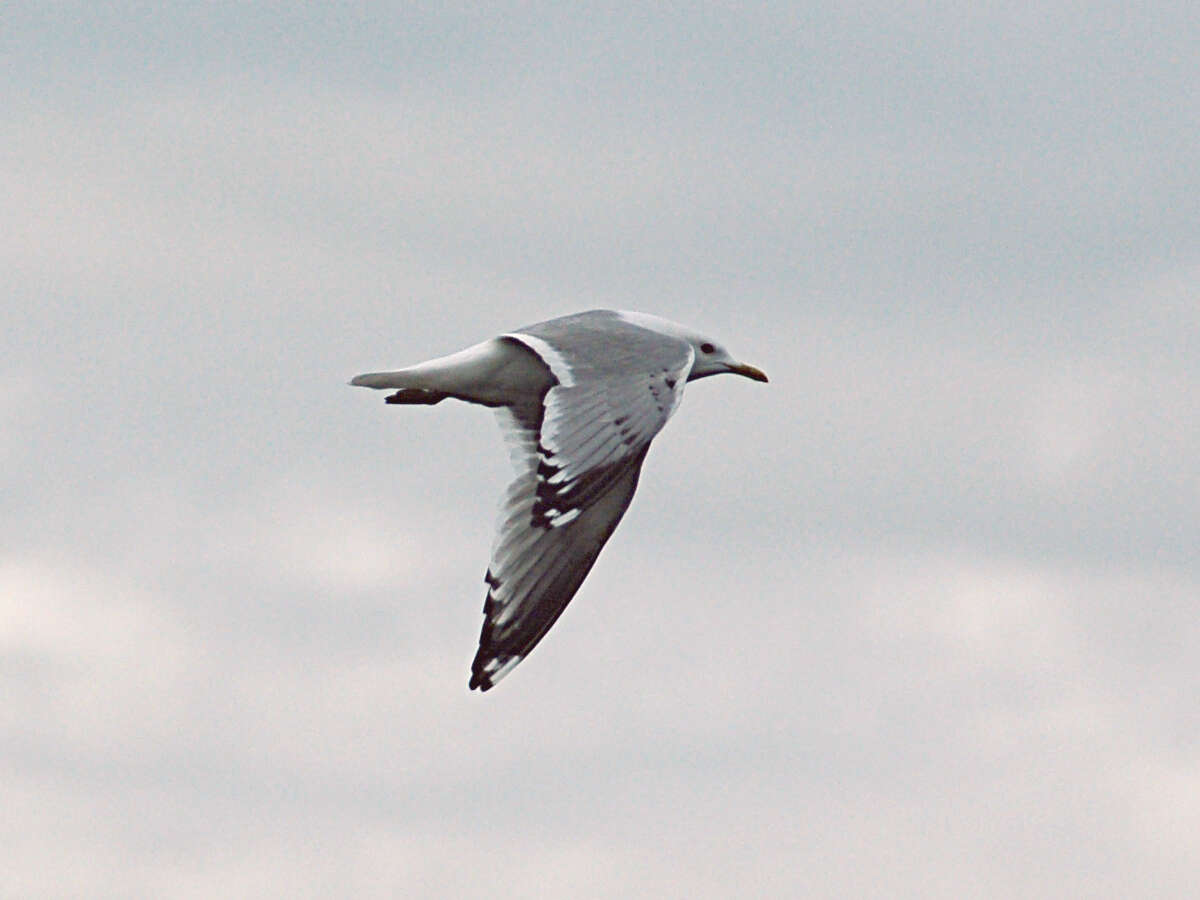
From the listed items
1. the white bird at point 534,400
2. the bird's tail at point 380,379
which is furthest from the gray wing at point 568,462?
the bird's tail at point 380,379

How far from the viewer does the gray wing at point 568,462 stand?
1348 cm

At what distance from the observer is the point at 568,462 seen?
43.9 feet

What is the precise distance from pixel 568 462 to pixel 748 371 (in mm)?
3614

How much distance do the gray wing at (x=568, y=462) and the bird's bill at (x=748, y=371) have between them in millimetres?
1427

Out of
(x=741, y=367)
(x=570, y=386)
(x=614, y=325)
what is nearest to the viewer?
(x=570, y=386)

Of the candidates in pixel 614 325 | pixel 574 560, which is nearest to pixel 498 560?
pixel 574 560

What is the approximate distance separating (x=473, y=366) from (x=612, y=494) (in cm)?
115

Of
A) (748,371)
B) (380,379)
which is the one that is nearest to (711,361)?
(748,371)

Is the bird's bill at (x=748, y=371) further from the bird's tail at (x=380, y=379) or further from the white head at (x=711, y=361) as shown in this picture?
the bird's tail at (x=380, y=379)

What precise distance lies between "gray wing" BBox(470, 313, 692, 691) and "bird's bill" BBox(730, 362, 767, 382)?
1.43 m

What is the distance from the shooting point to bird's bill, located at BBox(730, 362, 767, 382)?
1675 centimetres

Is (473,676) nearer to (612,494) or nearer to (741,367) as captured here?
(612,494)

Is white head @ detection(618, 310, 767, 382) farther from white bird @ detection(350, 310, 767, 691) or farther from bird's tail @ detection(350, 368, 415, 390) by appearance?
bird's tail @ detection(350, 368, 415, 390)

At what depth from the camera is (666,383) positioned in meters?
14.0
